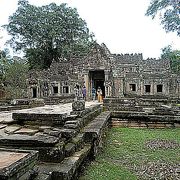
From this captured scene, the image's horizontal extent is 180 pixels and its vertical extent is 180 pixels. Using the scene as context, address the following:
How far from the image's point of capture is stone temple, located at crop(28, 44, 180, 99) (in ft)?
70.0

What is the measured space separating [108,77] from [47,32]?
23478 millimetres

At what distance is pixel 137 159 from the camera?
5676 mm

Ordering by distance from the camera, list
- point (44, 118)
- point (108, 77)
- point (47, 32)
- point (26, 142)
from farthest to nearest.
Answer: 1. point (47, 32)
2. point (108, 77)
3. point (44, 118)
4. point (26, 142)

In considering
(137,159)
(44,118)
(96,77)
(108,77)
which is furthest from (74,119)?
(96,77)

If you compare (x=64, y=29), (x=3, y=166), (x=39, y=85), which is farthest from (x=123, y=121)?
(x=64, y=29)

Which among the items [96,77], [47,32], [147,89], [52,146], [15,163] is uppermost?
[47,32]

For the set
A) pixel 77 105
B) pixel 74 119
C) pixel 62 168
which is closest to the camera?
pixel 62 168

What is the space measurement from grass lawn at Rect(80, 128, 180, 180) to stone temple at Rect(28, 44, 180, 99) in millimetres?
12478

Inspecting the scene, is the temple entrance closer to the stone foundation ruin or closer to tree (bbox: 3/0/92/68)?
the stone foundation ruin

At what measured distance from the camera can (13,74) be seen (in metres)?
32.0

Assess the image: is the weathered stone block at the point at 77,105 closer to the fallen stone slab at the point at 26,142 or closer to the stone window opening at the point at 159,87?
the fallen stone slab at the point at 26,142

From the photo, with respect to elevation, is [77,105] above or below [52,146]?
above

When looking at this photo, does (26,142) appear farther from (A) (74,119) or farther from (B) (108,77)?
(B) (108,77)

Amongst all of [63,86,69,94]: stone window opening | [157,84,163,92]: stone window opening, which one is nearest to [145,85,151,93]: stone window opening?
[157,84,163,92]: stone window opening
